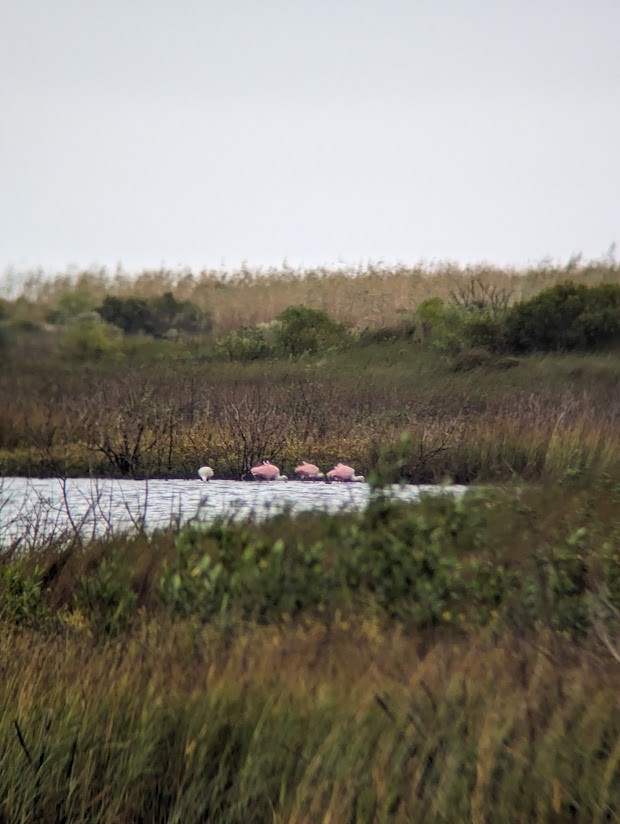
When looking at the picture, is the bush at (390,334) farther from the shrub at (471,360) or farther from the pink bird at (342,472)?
the pink bird at (342,472)

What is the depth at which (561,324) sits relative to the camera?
1759 cm

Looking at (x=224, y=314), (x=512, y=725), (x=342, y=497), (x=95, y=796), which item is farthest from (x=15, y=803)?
(x=224, y=314)

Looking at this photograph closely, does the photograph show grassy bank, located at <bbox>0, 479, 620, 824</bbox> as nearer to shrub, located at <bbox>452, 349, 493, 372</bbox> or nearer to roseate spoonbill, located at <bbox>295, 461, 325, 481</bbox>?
roseate spoonbill, located at <bbox>295, 461, 325, 481</bbox>

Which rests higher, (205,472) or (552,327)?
(205,472)

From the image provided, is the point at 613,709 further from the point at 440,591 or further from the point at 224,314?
the point at 224,314

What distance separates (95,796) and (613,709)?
1204 mm

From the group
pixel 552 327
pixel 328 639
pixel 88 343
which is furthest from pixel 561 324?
pixel 328 639

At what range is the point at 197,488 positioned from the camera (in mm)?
7992

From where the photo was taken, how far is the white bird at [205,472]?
8263mm

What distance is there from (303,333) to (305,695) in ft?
53.8

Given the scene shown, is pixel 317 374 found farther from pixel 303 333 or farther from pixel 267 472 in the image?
pixel 267 472

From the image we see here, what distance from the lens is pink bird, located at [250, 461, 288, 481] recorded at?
7.64 metres

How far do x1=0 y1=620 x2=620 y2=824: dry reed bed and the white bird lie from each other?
5.31 m

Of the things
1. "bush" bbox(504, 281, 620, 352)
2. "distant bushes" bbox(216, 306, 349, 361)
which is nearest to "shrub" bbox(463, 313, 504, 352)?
"bush" bbox(504, 281, 620, 352)
